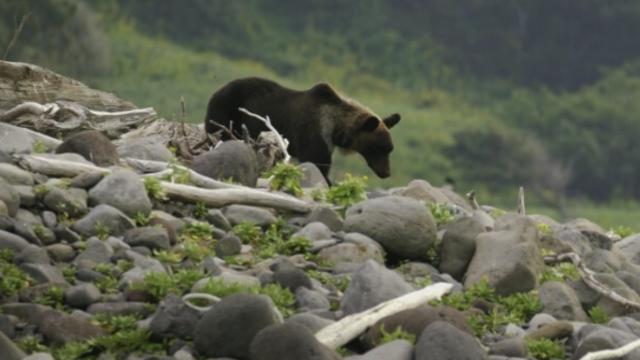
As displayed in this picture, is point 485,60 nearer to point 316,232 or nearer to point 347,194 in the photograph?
point 347,194

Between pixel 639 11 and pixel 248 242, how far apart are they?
248 feet

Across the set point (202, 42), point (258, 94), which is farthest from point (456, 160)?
point (258, 94)

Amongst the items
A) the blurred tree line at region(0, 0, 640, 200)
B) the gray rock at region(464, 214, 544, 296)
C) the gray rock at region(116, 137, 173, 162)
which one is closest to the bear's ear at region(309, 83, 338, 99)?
the gray rock at region(116, 137, 173, 162)

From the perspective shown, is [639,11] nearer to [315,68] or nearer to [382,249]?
[315,68]

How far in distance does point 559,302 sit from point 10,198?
11.0 feet

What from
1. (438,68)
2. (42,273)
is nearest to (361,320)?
(42,273)

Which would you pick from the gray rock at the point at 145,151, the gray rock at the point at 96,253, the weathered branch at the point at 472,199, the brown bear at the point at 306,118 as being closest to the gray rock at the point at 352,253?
the gray rock at the point at 96,253

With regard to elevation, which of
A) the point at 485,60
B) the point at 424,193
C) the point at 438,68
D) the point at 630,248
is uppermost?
the point at 424,193

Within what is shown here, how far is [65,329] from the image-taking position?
7488 mm

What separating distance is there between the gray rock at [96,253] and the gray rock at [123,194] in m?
Answer: 0.58

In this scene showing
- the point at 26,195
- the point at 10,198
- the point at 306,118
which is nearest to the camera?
the point at 10,198

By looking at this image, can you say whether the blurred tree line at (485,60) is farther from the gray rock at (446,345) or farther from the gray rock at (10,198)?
the gray rock at (446,345)

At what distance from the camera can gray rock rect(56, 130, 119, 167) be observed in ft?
32.7

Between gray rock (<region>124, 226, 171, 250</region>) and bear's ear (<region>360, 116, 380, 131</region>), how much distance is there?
5.81 metres
